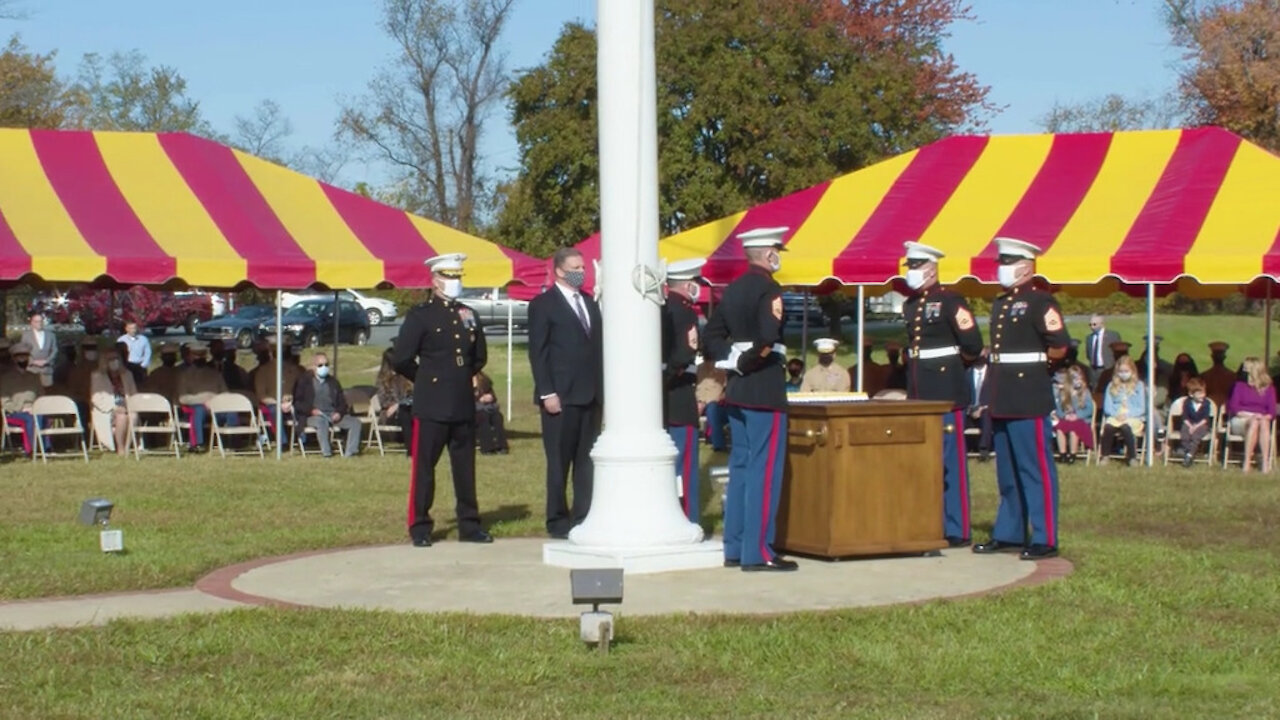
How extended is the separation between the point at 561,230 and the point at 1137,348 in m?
14.9

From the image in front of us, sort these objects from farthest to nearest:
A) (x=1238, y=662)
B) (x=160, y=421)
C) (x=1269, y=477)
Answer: (x=160, y=421) → (x=1269, y=477) → (x=1238, y=662)

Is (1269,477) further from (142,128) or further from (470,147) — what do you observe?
(142,128)

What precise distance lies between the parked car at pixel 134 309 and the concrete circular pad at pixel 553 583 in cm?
3613

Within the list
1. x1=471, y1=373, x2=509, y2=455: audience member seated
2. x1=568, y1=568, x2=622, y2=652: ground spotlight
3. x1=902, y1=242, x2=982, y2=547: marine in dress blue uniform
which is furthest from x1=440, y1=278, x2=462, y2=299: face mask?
x1=471, y1=373, x2=509, y2=455: audience member seated

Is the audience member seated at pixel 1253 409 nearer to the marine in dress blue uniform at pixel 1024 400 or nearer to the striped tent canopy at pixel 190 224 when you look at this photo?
the striped tent canopy at pixel 190 224

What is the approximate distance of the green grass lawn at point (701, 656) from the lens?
684 centimetres

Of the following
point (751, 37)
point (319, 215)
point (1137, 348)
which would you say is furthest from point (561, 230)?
point (319, 215)

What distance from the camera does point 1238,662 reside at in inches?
300

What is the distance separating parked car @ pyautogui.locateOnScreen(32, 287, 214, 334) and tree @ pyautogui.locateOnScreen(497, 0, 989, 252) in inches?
400

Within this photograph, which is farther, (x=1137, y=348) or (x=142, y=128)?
(x=142, y=128)

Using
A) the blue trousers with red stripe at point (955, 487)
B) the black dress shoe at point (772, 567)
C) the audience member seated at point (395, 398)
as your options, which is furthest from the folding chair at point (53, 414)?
the black dress shoe at point (772, 567)

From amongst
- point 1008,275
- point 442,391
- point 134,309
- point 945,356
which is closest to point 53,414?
point 442,391

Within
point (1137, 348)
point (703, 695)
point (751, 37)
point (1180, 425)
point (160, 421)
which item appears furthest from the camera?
point (751, 37)

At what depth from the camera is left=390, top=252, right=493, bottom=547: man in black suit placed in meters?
11.7
